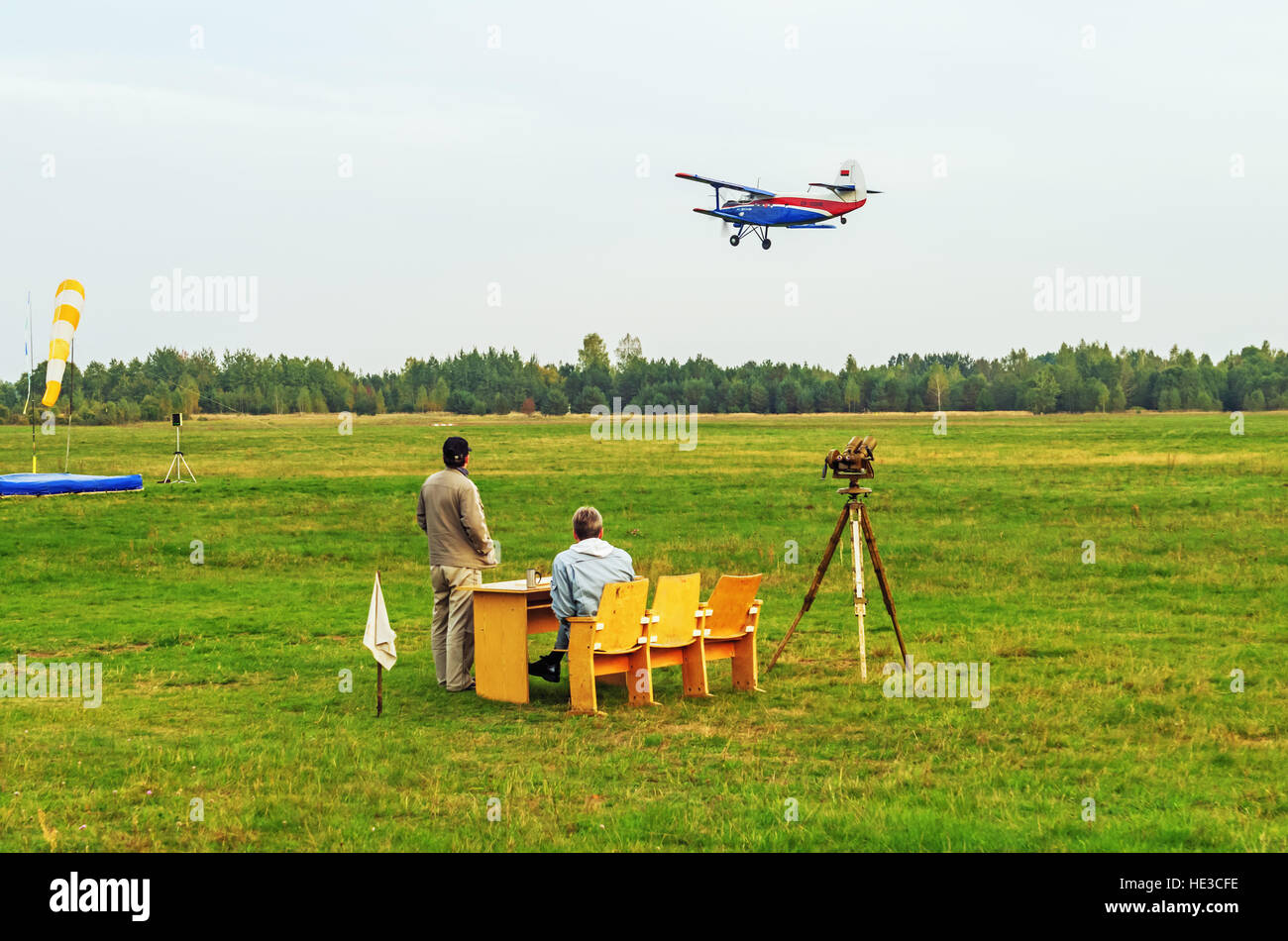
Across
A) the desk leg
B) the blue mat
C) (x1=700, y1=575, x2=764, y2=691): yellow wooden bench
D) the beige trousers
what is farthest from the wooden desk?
the blue mat

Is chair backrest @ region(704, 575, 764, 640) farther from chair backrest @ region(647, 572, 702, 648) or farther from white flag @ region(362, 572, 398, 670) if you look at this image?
white flag @ region(362, 572, 398, 670)

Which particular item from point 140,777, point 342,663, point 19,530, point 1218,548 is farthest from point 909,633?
point 19,530

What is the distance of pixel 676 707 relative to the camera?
36.0ft

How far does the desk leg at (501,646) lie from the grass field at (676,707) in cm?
21

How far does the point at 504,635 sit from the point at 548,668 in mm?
663

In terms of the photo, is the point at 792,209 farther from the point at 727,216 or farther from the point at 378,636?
the point at 378,636

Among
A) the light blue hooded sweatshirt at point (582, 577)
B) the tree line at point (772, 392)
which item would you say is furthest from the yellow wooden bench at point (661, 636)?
the tree line at point (772, 392)

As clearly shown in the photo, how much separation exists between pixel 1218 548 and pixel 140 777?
814 inches

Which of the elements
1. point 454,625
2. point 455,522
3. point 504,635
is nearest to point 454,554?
point 455,522

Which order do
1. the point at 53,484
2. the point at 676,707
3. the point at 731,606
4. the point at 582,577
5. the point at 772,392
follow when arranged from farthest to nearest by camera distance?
1. the point at 772,392
2. the point at 53,484
3. the point at 731,606
4. the point at 676,707
5. the point at 582,577

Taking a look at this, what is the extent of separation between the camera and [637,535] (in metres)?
26.2

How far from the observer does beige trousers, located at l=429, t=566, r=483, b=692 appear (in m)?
11.5

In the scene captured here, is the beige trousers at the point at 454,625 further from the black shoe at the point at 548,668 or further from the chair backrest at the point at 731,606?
the chair backrest at the point at 731,606

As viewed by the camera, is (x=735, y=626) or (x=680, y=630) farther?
(x=735, y=626)
